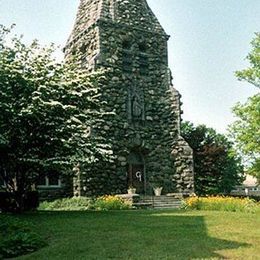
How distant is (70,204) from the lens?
22375 mm

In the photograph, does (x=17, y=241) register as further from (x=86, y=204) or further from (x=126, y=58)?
(x=126, y=58)

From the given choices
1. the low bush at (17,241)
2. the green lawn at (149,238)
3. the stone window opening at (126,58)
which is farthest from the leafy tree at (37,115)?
the stone window opening at (126,58)

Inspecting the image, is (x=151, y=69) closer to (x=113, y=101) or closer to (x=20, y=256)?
(x=113, y=101)

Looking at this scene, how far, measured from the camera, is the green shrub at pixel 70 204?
71.6 ft

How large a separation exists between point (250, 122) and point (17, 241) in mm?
17650

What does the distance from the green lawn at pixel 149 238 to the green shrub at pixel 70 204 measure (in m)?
7.22

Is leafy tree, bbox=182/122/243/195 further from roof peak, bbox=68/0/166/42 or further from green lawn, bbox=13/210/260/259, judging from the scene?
green lawn, bbox=13/210/260/259

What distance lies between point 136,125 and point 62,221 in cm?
1311

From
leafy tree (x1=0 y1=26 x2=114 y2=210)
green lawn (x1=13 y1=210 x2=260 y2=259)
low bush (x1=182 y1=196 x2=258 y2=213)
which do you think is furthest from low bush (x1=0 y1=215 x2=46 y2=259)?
low bush (x1=182 y1=196 x2=258 y2=213)

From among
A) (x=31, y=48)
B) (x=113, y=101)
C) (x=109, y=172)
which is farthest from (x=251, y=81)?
(x=31, y=48)

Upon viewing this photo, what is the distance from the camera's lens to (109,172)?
25000 millimetres

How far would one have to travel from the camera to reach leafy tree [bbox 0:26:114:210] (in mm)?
16172

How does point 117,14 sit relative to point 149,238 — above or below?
above

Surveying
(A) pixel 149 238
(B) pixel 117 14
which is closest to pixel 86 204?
(A) pixel 149 238
